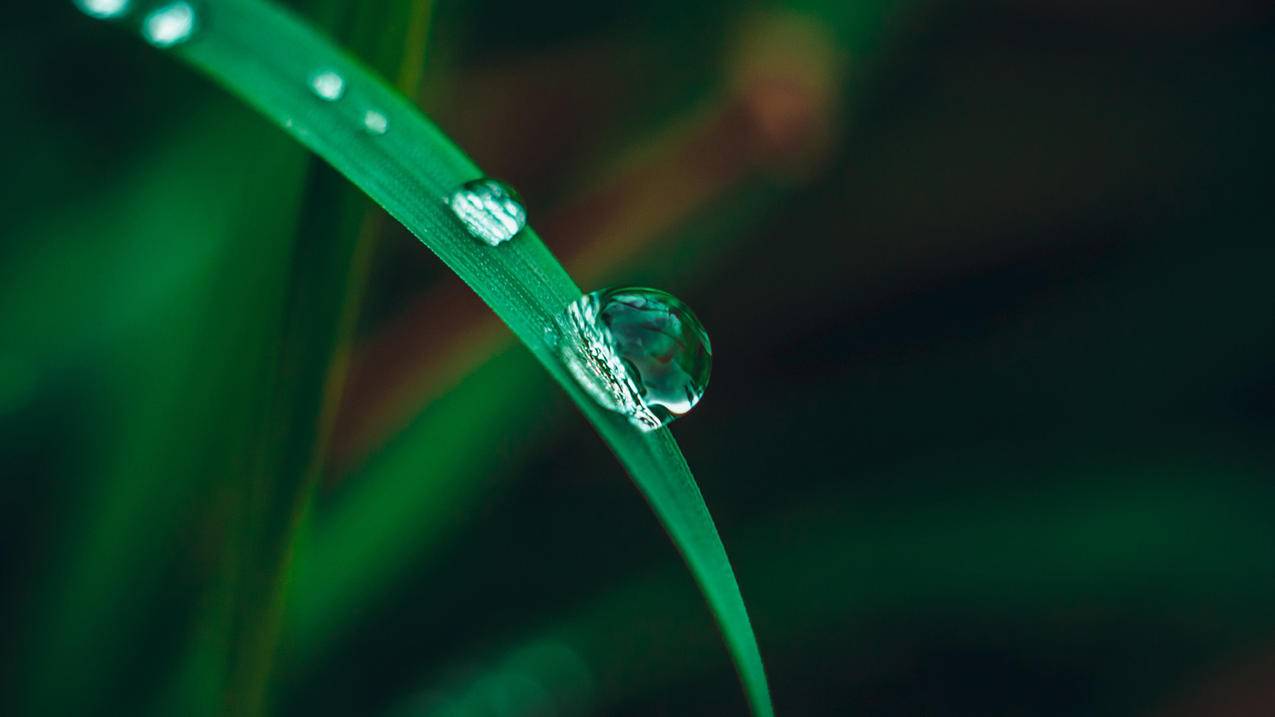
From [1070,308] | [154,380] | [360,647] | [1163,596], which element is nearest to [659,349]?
[154,380]

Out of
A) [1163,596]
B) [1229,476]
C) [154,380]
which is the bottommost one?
[1163,596]

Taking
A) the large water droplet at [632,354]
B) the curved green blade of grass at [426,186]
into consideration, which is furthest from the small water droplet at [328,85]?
the large water droplet at [632,354]

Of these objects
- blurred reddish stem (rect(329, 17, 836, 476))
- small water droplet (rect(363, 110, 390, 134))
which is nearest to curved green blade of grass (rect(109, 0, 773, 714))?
small water droplet (rect(363, 110, 390, 134))

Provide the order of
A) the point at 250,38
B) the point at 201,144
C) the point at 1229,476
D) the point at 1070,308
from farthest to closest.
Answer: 1. the point at 1070,308
2. the point at 1229,476
3. the point at 201,144
4. the point at 250,38

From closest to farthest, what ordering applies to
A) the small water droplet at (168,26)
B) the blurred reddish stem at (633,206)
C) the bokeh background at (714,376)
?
the small water droplet at (168,26), the bokeh background at (714,376), the blurred reddish stem at (633,206)

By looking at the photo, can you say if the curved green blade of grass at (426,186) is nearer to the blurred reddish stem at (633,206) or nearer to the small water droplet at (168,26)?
the small water droplet at (168,26)

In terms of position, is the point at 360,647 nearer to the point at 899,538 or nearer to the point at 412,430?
the point at 412,430

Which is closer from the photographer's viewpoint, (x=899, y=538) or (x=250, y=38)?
(x=250, y=38)
